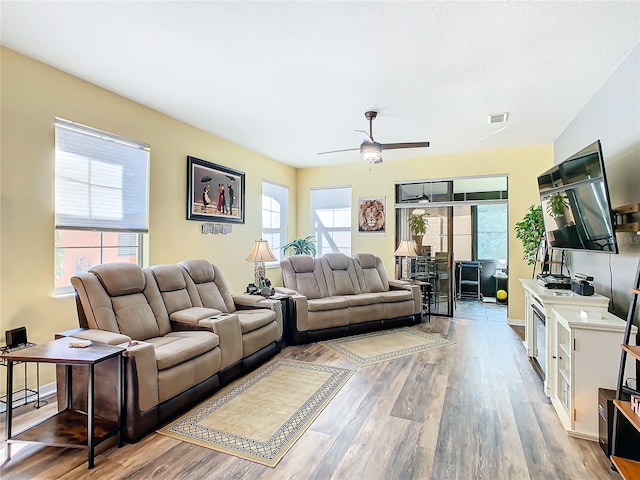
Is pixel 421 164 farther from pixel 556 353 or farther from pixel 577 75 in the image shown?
pixel 556 353

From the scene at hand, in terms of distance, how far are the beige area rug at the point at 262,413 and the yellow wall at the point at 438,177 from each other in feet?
11.2

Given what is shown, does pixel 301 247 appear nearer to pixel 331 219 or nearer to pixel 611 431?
pixel 331 219

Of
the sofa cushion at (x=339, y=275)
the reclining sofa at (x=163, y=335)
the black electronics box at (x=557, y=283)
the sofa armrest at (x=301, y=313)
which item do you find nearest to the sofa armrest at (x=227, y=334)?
the reclining sofa at (x=163, y=335)

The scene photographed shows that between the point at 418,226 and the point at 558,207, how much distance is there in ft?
9.50

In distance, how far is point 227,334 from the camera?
3.03m

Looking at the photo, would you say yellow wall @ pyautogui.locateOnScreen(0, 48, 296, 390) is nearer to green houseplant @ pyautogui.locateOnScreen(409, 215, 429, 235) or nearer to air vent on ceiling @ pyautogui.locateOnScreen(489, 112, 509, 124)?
air vent on ceiling @ pyautogui.locateOnScreen(489, 112, 509, 124)

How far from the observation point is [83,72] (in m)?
3.01

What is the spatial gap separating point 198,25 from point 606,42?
9.69 feet

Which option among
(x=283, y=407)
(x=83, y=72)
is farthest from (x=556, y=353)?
(x=83, y=72)

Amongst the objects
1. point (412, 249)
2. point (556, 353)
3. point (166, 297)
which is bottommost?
point (556, 353)

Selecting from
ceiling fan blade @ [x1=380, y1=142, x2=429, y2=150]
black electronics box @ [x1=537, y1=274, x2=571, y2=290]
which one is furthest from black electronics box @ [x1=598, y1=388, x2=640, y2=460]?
ceiling fan blade @ [x1=380, y1=142, x2=429, y2=150]

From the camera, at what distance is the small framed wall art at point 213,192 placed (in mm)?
4441

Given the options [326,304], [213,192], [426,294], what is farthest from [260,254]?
[426,294]

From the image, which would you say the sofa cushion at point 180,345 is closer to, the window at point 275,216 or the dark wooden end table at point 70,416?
the dark wooden end table at point 70,416
